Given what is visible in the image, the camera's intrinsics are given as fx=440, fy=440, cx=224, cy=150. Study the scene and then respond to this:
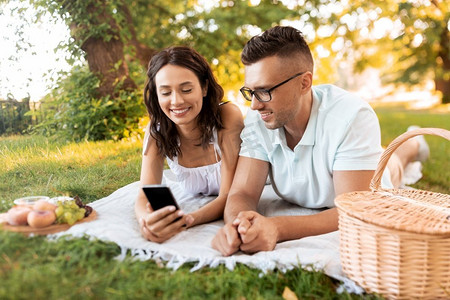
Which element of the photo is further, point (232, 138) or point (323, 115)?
point (232, 138)

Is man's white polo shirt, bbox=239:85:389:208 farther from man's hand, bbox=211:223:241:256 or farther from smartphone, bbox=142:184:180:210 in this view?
smartphone, bbox=142:184:180:210

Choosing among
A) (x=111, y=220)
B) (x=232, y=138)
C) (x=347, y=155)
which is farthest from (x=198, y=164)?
(x=347, y=155)

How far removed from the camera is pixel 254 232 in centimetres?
195

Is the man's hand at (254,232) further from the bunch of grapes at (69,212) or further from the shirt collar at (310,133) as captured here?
the bunch of grapes at (69,212)

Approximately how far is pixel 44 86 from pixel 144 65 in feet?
3.30

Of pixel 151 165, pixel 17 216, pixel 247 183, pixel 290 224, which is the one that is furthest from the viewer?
pixel 151 165

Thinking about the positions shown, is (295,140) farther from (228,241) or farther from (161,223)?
(161,223)

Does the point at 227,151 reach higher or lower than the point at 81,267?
higher

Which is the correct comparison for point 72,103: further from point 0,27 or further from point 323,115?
point 323,115

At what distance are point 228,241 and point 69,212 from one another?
0.73 m

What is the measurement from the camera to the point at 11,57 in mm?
2236

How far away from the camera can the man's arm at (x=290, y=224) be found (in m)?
1.96

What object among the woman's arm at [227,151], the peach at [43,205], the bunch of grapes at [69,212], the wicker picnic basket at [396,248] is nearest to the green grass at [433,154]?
the woman's arm at [227,151]

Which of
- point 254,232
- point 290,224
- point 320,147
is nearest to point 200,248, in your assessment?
point 254,232
